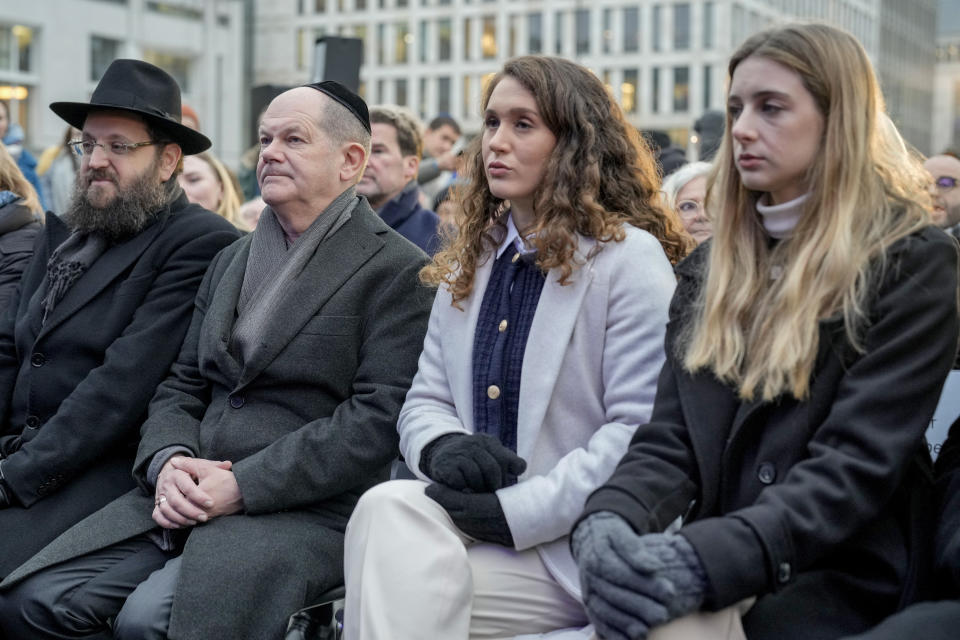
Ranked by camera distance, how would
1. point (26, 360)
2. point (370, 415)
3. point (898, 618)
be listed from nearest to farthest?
point (898, 618)
point (370, 415)
point (26, 360)

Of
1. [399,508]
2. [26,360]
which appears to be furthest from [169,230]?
[399,508]

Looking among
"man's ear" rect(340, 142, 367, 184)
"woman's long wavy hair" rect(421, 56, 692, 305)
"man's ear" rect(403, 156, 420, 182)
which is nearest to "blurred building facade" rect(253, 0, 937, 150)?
"man's ear" rect(403, 156, 420, 182)

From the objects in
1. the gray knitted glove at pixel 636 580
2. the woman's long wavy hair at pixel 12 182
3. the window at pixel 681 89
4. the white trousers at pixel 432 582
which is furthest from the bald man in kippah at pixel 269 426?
the window at pixel 681 89

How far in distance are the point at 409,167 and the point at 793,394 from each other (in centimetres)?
446

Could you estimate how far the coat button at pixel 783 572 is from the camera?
2.78m

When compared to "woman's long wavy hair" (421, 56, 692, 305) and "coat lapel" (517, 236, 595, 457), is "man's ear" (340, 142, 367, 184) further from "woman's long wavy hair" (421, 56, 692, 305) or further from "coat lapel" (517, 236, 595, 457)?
"coat lapel" (517, 236, 595, 457)

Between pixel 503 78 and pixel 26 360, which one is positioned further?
pixel 26 360

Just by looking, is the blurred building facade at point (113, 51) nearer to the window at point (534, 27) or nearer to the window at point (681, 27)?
the window at point (534, 27)

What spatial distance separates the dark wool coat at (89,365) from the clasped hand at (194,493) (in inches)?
22.2

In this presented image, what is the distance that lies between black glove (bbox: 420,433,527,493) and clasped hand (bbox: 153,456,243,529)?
2.82ft

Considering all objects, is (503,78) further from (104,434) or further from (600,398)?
(104,434)

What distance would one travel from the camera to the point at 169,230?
486 centimetres

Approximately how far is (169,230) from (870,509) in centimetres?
305

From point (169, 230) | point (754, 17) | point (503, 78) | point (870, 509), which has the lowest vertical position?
point (870, 509)
